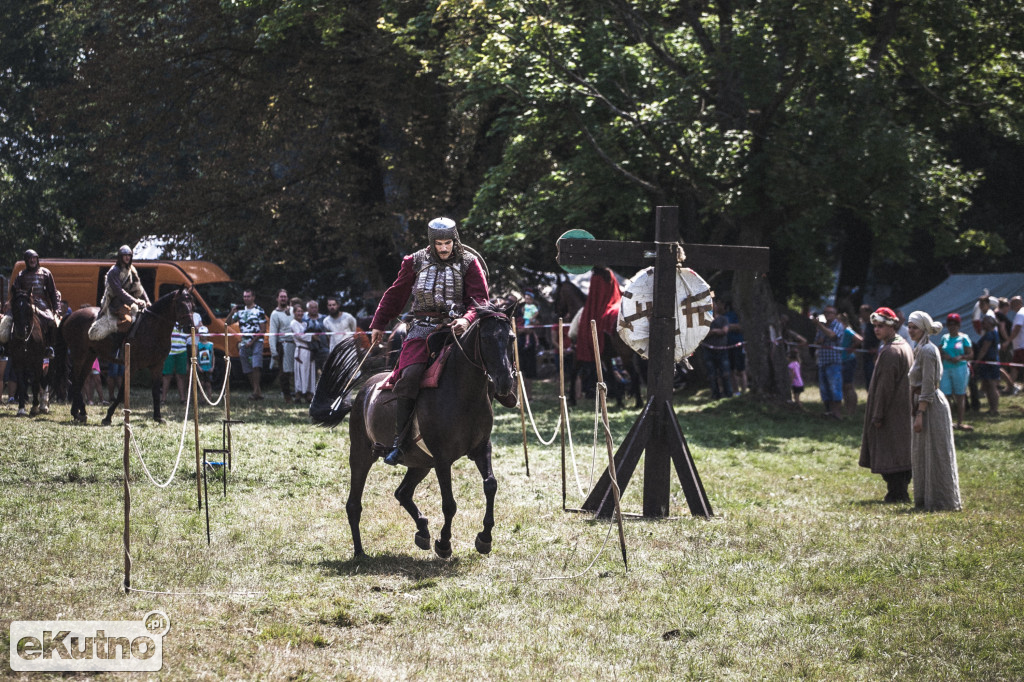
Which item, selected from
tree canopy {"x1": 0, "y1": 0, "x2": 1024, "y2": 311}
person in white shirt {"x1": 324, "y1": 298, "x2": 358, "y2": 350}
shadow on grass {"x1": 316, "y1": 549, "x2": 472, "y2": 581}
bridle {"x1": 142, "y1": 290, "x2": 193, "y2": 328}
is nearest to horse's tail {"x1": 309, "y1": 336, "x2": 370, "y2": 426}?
A: shadow on grass {"x1": 316, "y1": 549, "x2": 472, "y2": 581}

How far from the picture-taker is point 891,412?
12.5m

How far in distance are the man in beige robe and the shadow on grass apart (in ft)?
18.7

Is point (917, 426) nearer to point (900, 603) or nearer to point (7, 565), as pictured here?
point (900, 603)

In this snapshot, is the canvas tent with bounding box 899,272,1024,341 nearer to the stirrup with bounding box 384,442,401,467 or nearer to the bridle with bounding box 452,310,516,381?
the bridle with bounding box 452,310,516,381

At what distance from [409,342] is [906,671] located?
4.67 m

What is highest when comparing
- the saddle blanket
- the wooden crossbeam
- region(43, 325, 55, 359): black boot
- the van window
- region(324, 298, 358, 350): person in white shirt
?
the van window

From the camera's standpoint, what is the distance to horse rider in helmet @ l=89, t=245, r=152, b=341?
1730 centimetres

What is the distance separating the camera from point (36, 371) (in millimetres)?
18531

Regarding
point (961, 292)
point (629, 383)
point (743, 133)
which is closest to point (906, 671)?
point (743, 133)

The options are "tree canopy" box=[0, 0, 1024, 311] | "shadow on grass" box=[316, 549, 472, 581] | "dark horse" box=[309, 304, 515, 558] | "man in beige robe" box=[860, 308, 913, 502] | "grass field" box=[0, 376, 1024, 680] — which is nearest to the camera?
"grass field" box=[0, 376, 1024, 680]

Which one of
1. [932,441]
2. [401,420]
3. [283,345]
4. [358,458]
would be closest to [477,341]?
[401,420]

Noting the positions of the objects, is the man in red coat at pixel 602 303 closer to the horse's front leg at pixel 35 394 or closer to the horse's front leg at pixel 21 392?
the horse's front leg at pixel 35 394

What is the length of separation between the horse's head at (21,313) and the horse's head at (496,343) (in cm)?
1247

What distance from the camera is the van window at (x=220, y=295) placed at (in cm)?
2589
